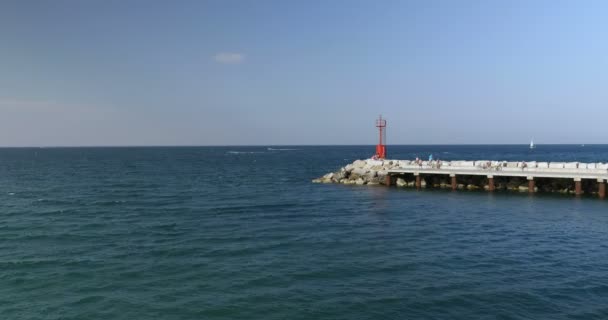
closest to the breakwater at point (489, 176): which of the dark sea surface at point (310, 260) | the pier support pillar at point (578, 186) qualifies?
the pier support pillar at point (578, 186)

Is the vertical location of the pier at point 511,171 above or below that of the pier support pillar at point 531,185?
above

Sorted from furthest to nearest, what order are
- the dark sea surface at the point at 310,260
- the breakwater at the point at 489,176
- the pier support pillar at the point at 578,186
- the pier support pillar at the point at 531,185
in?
the pier support pillar at the point at 531,185, the breakwater at the point at 489,176, the pier support pillar at the point at 578,186, the dark sea surface at the point at 310,260

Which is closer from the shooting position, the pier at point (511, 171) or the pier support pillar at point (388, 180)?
the pier at point (511, 171)

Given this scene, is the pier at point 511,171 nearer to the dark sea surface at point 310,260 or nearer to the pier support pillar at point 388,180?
the pier support pillar at point 388,180

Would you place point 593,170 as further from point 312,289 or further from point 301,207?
point 312,289

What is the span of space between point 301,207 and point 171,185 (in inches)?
991

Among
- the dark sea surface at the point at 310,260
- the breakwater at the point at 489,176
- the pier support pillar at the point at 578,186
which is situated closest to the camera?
the dark sea surface at the point at 310,260

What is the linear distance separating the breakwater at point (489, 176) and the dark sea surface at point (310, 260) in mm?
3669

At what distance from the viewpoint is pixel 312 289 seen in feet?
52.2

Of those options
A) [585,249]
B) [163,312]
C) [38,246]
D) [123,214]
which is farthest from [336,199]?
[163,312]

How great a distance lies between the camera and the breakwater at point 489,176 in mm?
39250

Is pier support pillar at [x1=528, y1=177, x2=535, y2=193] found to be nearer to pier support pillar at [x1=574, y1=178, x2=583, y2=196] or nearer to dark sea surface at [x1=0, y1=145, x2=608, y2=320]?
dark sea surface at [x1=0, y1=145, x2=608, y2=320]

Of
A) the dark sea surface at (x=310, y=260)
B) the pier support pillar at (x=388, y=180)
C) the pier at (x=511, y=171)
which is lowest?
the dark sea surface at (x=310, y=260)

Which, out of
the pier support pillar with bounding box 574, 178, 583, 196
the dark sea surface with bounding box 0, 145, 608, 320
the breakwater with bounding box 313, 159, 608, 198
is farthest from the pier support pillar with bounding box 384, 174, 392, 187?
the pier support pillar with bounding box 574, 178, 583, 196
